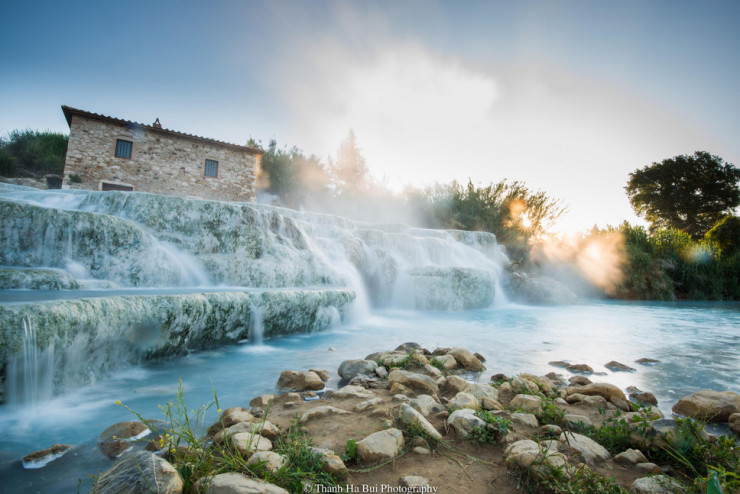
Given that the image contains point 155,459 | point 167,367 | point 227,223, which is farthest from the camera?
point 227,223

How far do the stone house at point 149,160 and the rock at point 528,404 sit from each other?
16522mm

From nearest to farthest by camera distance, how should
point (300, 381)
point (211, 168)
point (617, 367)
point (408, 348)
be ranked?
1. point (300, 381)
2. point (617, 367)
3. point (408, 348)
4. point (211, 168)

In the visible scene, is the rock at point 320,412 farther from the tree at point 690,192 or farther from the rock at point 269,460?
the tree at point 690,192

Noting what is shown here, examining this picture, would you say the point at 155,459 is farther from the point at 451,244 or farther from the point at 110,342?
the point at 451,244

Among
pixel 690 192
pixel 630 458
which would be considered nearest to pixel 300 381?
pixel 630 458

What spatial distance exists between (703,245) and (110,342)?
25.7 meters

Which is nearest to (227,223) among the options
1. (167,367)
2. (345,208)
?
(167,367)

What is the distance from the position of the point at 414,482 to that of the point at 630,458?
1.06 metres

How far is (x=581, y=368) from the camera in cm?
387

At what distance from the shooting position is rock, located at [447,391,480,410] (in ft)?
7.37

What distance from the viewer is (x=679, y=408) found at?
2590mm

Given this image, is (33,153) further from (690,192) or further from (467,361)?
(690,192)

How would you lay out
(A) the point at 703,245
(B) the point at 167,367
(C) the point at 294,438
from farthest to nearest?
(A) the point at 703,245
(B) the point at 167,367
(C) the point at 294,438

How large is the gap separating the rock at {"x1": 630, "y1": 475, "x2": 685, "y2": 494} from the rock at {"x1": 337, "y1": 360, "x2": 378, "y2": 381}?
2232mm
